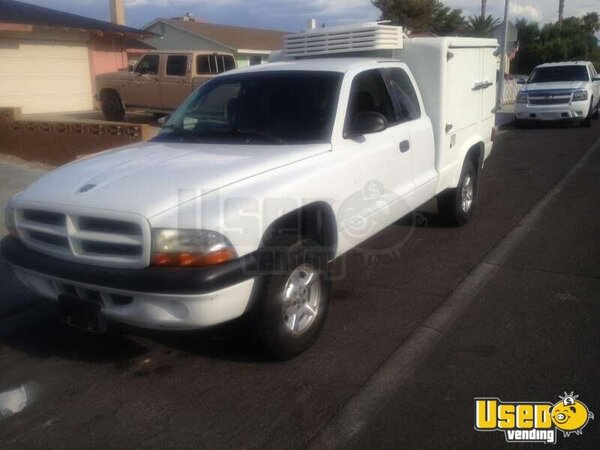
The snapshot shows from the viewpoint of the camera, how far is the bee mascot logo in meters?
3.11

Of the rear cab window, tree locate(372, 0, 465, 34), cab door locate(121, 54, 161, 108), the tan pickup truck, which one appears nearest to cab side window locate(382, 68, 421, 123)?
the tan pickup truck

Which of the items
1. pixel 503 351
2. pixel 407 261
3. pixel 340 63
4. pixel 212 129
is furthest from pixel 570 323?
pixel 212 129

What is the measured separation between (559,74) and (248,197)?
16836mm

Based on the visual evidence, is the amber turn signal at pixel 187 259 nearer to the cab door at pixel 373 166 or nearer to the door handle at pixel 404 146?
the cab door at pixel 373 166

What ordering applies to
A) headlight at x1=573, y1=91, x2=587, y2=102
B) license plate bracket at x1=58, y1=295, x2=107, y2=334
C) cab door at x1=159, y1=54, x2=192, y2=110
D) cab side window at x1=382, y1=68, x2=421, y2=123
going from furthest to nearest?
headlight at x1=573, y1=91, x2=587, y2=102, cab door at x1=159, y1=54, x2=192, y2=110, cab side window at x1=382, y1=68, x2=421, y2=123, license plate bracket at x1=58, y1=295, x2=107, y2=334

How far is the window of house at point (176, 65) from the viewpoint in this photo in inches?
639

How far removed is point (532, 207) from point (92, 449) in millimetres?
6421

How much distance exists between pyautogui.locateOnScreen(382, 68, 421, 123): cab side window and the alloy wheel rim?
1.90 m

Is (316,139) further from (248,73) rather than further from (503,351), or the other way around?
(503,351)

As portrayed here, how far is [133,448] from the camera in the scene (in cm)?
306

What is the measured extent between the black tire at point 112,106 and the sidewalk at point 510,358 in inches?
540

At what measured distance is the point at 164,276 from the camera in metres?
3.24

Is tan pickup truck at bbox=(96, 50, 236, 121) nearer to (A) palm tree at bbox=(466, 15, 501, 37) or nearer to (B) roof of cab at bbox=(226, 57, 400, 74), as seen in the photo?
(B) roof of cab at bbox=(226, 57, 400, 74)

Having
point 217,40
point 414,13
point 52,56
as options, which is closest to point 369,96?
point 52,56
